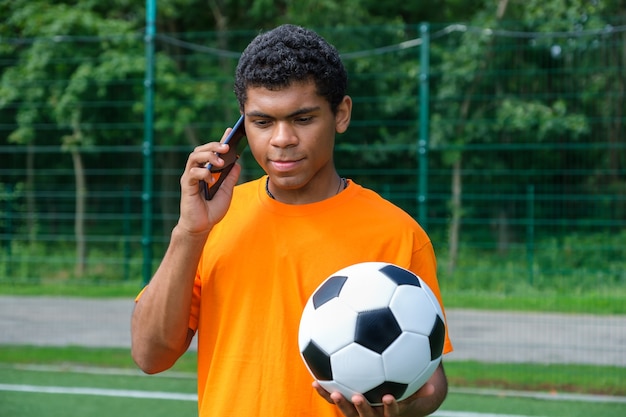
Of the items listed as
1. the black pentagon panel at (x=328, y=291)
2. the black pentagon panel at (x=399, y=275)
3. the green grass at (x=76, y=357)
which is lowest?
the green grass at (x=76, y=357)

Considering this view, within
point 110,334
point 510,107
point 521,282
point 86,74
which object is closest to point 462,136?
point 510,107

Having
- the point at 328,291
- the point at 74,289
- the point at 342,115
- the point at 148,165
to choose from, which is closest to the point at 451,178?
the point at 148,165

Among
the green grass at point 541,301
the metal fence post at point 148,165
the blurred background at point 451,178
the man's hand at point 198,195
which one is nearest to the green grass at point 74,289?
the blurred background at point 451,178

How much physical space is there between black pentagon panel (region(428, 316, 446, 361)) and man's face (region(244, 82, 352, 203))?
42cm

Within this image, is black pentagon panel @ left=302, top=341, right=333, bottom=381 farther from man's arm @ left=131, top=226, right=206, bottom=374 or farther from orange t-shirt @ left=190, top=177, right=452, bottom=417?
man's arm @ left=131, top=226, right=206, bottom=374

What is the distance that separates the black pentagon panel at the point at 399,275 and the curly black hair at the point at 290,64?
39 cm

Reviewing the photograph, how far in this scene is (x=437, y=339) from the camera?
1.94 m

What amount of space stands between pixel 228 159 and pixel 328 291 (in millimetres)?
393

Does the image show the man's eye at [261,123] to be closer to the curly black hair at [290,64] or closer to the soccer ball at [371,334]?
the curly black hair at [290,64]

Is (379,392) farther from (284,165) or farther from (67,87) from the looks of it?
(67,87)

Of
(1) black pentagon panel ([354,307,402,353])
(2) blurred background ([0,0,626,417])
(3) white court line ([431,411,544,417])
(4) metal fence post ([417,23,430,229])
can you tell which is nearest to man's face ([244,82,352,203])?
(1) black pentagon panel ([354,307,402,353])

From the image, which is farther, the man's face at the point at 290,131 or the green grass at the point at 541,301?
the green grass at the point at 541,301

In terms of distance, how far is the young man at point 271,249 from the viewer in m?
1.96

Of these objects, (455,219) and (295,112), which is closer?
(295,112)
